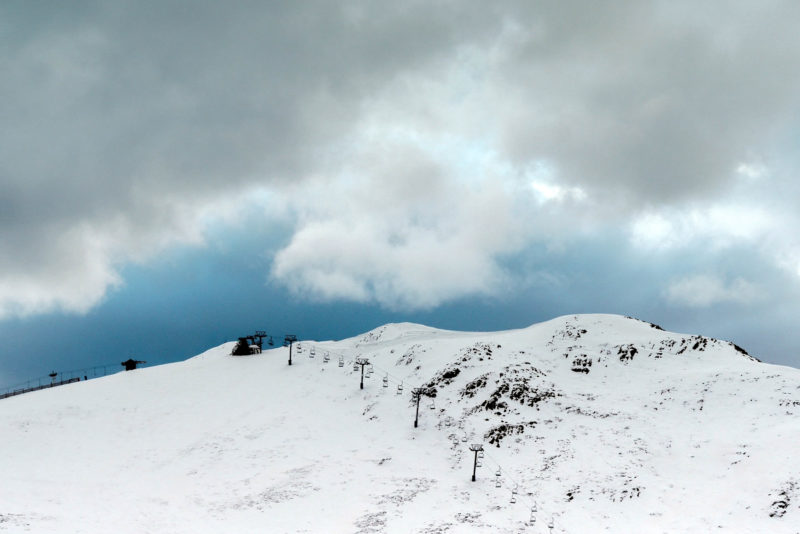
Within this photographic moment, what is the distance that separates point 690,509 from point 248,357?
6813cm

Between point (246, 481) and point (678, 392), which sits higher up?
point (678, 392)

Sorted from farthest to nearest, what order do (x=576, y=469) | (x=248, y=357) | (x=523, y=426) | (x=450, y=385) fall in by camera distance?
(x=248, y=357) → (x=450, y=385) → (x=523, y=426) → (x=576, y=469)

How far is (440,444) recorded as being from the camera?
164 feet

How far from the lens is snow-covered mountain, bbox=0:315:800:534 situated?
36438 millimetres

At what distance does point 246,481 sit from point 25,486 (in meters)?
18.9

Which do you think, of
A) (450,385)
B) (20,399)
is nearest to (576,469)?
(450,385)

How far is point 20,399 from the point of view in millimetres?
70125

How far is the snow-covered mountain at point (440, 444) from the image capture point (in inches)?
1435

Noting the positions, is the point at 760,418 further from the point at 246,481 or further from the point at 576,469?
the point at 246,481

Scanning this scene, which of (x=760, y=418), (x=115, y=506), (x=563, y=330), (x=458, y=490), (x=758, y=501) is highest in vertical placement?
(x=563, y=330)

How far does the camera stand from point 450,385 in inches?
2416

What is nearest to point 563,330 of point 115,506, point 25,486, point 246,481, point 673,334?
point 673,334

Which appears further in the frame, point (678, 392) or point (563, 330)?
point (563, 330)

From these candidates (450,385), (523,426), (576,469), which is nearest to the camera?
(576,469)
